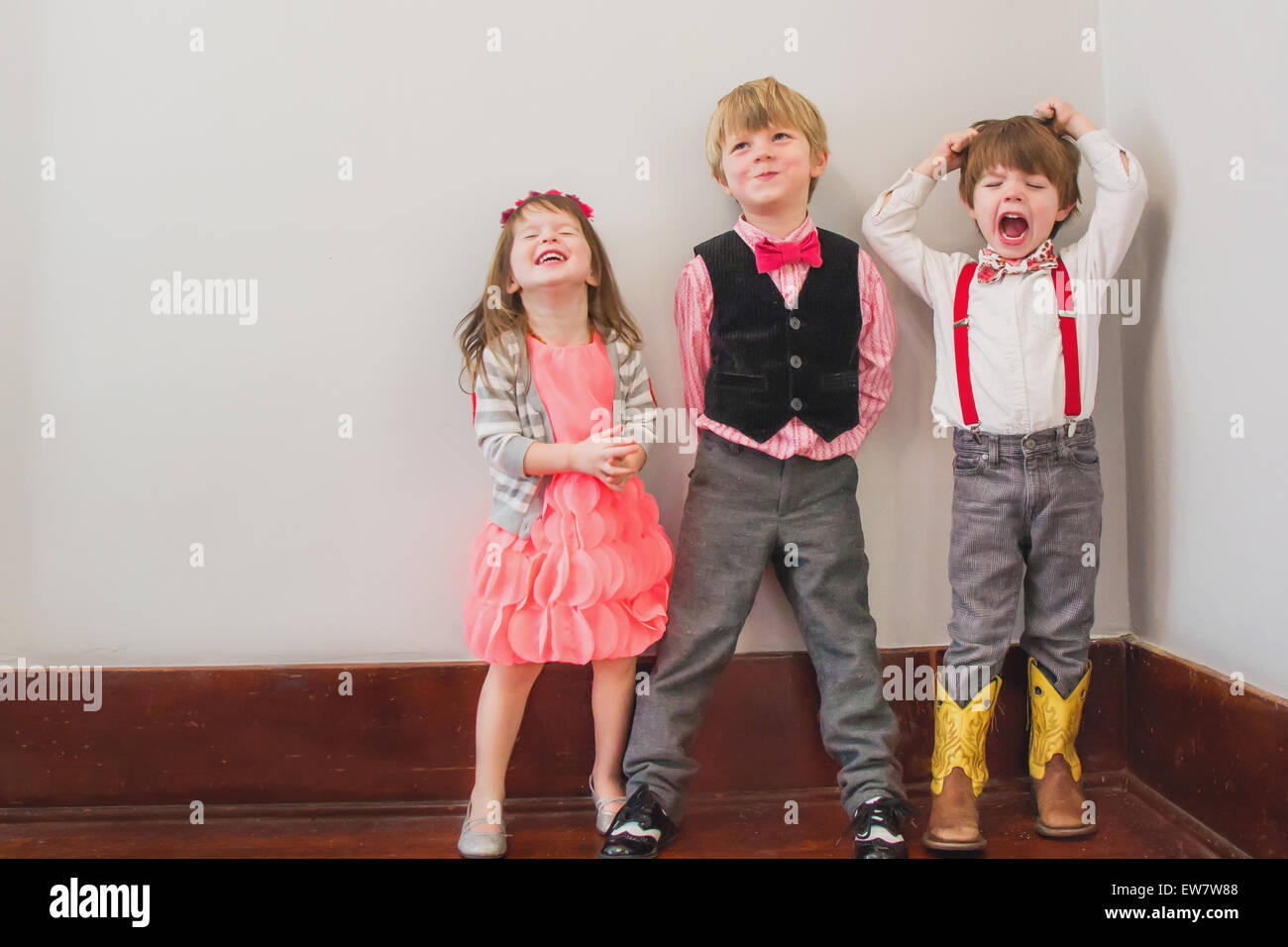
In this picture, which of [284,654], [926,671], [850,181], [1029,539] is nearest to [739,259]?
[850,181]

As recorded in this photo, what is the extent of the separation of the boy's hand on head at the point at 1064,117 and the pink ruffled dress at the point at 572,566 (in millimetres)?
930

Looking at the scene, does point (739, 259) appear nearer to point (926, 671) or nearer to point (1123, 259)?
point (1123, 259)

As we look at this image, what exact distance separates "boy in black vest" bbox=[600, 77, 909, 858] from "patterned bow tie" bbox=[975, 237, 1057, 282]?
0.77 ft

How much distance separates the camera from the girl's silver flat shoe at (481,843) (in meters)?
1.58

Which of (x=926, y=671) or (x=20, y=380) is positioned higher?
(x=20, y=380)

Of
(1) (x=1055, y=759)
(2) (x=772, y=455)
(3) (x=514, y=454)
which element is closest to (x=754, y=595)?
(2) (x=772, y=455)

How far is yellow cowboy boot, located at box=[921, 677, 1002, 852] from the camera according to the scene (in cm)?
158

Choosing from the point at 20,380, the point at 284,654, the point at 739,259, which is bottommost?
the point at 284,654

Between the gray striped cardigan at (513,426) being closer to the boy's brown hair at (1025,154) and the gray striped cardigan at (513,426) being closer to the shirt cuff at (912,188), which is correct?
the shirt cuff at (912,188)

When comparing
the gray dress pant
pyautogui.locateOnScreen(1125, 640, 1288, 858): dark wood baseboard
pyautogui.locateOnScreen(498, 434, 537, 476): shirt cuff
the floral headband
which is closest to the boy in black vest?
the gray dress pant

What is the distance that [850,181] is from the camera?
181 centimetres

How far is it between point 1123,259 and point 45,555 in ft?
7.23
